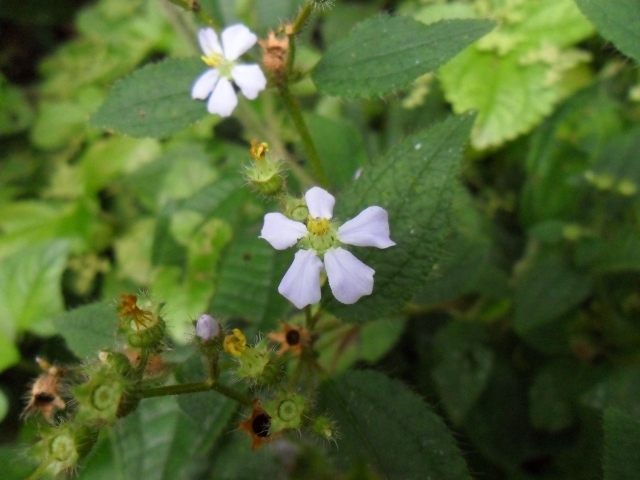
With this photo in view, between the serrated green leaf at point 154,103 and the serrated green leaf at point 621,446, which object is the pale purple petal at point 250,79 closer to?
the serrated green leaf at point 154,103

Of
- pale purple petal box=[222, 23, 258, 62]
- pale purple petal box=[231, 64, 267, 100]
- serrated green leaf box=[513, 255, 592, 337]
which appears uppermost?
pale purple petal box=[222, 23, 258, 62]

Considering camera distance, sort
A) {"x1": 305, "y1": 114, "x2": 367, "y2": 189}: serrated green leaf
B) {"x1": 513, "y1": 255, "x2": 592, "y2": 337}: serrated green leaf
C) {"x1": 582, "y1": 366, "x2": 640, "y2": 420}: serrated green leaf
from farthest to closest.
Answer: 1. {"x1": 305, "y1": 114, "x2": 367, "y2": 189}: serrated green leaf
2. {"x1": 513, "y1": 255, "x2": 592, "y2": 337}: serrated green leaf
3. {"x1": 582, "y1": 366, "x2": 640, "y2": 420}: serrated green leaf

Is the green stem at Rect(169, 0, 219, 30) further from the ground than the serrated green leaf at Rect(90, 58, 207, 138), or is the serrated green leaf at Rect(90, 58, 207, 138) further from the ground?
the green stem at Rect(169, 0, 219, 30)

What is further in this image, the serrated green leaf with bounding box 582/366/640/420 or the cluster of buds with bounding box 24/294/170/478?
the serrated green leaf with bounding box 582/366/640/420

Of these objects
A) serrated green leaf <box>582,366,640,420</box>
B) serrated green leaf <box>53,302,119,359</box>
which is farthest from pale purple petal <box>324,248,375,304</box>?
serrated green leaf <box>582,366,640,420</box>

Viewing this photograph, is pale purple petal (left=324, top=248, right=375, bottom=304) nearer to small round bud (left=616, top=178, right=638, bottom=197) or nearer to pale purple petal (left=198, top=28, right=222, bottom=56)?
pale purple petal (left=198, top=28, right=222, bottom=56)
